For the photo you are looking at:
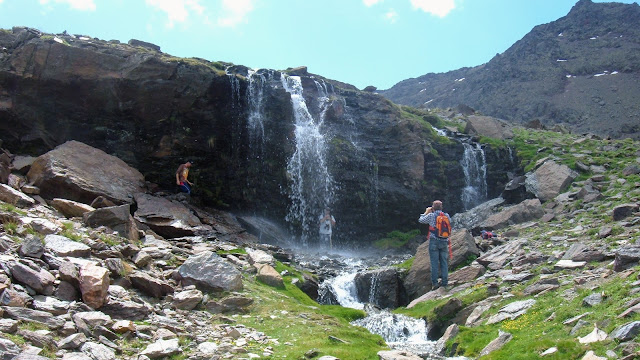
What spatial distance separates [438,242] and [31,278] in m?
10.8

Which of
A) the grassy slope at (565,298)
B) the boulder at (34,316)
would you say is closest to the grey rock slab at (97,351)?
the boulder at (34,316)

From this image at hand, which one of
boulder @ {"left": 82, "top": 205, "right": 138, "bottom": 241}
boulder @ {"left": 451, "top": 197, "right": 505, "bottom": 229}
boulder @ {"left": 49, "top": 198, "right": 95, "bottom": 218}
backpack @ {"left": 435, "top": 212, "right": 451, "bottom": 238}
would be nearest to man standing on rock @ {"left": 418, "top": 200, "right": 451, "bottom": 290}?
backpack @ {"left": 435, "top": 212, "right": 451, "bottom": 238}

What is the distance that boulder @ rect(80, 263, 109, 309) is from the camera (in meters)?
7.66

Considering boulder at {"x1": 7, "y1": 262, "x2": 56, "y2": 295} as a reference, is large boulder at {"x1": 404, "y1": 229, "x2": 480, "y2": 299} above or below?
below

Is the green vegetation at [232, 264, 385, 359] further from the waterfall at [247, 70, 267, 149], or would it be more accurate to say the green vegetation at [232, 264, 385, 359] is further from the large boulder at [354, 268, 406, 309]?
the waterfall at [247, 70, 267, 149]

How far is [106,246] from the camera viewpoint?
405 inches

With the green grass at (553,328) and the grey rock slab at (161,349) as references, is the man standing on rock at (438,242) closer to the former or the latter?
the green grass at (553,328)

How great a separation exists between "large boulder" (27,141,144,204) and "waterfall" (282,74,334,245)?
9.67m

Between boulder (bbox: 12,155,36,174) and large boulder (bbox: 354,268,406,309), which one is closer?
large boulder (bbox: 354,268,406,309)

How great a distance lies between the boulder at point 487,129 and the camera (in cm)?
3744

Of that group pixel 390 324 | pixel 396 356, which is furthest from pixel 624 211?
pixel 396 356

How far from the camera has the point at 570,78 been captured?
102 m

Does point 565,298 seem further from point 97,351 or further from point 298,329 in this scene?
point 97,351

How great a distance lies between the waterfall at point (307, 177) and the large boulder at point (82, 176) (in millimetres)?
9672
